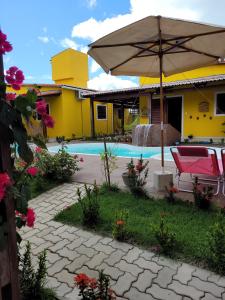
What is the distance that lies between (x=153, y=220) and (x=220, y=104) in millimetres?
11150

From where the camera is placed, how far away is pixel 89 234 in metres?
3.12

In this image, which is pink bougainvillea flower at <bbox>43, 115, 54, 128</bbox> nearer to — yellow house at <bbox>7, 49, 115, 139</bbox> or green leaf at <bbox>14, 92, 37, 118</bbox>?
green leaf at <bbox>14, 92, 37, 118</bbox>

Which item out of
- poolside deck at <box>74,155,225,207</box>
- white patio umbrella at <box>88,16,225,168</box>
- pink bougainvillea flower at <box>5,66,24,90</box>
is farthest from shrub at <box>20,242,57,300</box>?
white patio umbrella at <box>88,16,225,168</box>

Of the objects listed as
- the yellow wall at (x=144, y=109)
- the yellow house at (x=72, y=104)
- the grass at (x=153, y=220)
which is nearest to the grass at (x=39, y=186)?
the grass at (x=153, y=220)

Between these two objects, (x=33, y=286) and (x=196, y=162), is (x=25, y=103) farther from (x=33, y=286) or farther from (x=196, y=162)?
(x=196, y=162)

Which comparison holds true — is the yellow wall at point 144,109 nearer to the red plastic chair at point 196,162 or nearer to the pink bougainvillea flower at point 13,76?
the red plastic chair at point 196,162

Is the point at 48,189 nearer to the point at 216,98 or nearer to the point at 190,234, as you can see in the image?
the point at 190,234

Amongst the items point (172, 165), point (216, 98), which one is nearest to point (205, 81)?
point (216, 98)

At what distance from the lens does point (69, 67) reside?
20094 mm

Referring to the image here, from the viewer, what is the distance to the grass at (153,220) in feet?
8.70

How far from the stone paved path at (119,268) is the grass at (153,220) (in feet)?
0.51

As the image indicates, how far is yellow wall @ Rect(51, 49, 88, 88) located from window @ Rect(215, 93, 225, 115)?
1200 centimetres

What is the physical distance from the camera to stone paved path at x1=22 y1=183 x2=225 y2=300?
2.10 m

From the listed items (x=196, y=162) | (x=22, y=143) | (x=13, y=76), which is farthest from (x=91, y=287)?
(x=196, y=162)
